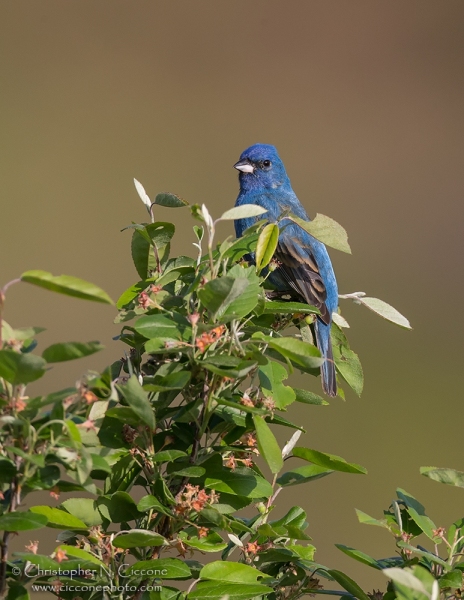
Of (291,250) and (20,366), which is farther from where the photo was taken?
(291,250)

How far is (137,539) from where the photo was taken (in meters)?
1.05

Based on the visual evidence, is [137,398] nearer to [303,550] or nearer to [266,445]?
[266,445]

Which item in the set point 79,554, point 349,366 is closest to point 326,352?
point 349,366

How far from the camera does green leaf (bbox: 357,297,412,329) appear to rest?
1545mm

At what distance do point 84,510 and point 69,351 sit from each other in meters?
0.30

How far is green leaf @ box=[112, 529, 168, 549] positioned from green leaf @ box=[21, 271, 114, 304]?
34cm

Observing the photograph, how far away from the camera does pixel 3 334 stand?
3.18 ft

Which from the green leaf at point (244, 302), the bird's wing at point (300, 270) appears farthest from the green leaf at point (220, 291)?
the bird's wing at point (300, 270)

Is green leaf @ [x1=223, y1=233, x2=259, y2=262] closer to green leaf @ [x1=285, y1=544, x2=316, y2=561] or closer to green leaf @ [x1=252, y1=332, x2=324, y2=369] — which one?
green leaf @ [x1=252, y1=332, x2=324, y2=369]

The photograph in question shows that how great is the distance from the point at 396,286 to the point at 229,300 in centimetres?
514

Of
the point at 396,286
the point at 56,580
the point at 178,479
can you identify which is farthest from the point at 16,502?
the point at 396,286

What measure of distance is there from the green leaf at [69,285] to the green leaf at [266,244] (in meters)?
0.50

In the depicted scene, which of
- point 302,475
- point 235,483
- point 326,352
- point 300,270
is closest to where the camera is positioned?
point 235,483

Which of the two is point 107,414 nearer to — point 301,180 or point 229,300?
point 229,300
